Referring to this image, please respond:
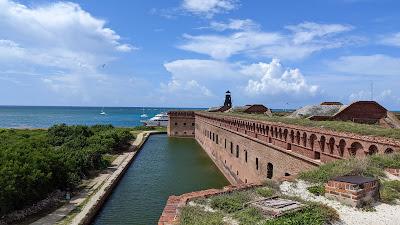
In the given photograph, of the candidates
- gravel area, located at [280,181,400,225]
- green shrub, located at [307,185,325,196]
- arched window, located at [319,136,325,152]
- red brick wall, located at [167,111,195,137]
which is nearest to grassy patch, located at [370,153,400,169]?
gravel area, located at [280,181,400,225]

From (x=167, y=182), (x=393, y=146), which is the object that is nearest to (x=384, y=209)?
(x=393, y=146)

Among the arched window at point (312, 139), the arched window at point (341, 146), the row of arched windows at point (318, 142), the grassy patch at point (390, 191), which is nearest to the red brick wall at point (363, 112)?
the row of arched windows at point (318, 142)

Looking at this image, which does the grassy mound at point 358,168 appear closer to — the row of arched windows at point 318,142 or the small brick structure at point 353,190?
the small brick structure at point 353,190

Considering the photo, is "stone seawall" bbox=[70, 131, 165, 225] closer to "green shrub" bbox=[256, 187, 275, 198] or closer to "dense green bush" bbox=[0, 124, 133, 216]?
"dense green bush" bbox=[0, 124, 133, 216]

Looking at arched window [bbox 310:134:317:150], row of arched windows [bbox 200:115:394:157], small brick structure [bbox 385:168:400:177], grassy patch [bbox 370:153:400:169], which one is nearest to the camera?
small brick structure [bbox 385:168:400:177]

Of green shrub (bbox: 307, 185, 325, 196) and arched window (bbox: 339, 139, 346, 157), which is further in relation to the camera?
arched window (bbox: 339, 139, 346, 157)

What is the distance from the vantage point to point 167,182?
26.0 meters

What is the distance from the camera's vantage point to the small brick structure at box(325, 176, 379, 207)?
764 cm

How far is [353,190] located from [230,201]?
8.00 ft

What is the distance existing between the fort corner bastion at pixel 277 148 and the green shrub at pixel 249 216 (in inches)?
183

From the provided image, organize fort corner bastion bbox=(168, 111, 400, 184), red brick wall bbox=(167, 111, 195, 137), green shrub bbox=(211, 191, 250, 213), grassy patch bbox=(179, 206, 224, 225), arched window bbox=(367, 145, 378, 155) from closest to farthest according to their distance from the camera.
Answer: grassy patch bbox=(179, 206, 224, 225) → green shrub bbox=(211, 191, 250, 213) → arched window bbox=(367, 145, 378, 155) → fort corner bastion bbox=(168, 111, 400, 184) → red brick wall bbox=(167, 111, 195, 137)

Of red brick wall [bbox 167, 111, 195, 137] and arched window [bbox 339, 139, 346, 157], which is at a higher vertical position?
arched window [bbox 339, 139, 346, 157]

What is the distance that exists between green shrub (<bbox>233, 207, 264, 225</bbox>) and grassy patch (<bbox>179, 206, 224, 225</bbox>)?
1.03 feet

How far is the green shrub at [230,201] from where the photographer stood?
286 inches
